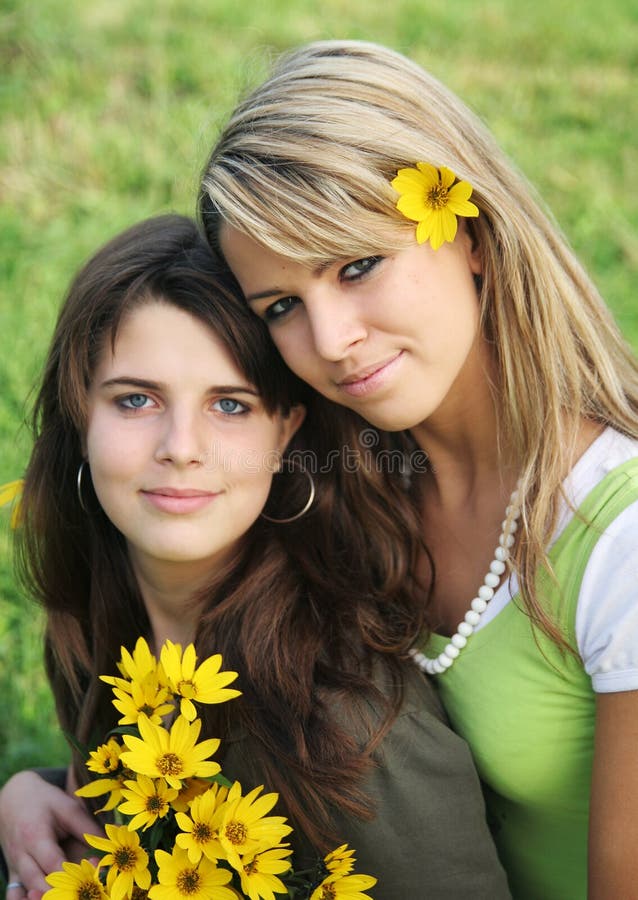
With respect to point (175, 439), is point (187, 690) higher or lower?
lower

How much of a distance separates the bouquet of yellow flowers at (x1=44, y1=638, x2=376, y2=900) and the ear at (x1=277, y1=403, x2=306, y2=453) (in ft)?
2.72

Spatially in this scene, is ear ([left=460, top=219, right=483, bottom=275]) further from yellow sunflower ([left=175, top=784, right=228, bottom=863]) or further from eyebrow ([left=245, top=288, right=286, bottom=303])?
yellow sunflower ([left=175, top=784, right=228, bottom=863])

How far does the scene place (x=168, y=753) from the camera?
175 cm

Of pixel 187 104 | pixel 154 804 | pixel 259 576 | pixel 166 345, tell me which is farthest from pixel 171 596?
pixel 187 104

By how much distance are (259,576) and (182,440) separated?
1.30 feet

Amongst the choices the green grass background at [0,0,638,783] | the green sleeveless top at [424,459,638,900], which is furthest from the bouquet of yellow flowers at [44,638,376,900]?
the green grass background at [0,0,638,783]

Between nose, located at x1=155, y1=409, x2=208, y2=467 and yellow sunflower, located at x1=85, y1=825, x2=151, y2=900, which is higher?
nose, located at x1=155, y1=409, x2=208, y2=467

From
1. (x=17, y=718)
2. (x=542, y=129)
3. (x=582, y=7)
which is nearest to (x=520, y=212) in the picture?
(x=17, y=718)

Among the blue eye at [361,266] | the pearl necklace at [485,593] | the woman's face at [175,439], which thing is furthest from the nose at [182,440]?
the pearl necklace at [485,593]

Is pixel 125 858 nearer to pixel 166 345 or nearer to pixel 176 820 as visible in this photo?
pixel 176 820

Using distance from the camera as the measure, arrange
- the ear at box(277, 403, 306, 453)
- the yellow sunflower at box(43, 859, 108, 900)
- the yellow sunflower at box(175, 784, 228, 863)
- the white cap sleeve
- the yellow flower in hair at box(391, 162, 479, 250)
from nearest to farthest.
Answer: the yellow sunflower at box(175, 784, 228, 863) < the yellow sunflower at box(43, 859, 108, 900) < the white cap sleeve < the yellow flower in hair at box(391, 162, 479, 250) < the ear at box(277, 403, 306, 453)

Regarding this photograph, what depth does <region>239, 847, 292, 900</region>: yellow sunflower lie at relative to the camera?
1.75 meters

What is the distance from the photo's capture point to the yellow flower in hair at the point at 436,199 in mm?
2164

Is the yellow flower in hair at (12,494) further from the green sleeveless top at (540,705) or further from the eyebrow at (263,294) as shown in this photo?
the green sleeveless top at (540,705)
